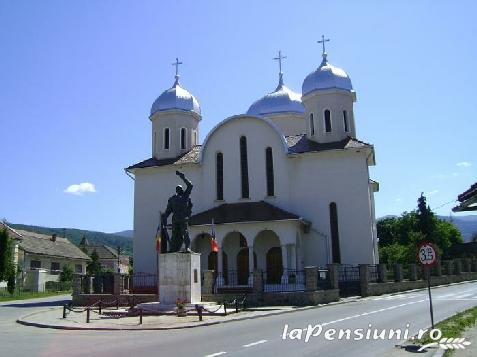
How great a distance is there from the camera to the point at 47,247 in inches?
2317

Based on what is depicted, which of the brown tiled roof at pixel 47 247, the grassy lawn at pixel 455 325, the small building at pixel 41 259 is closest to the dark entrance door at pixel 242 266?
the grassy lawn at pixel 455 325

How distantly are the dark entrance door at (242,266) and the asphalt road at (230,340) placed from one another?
1350 centimetres

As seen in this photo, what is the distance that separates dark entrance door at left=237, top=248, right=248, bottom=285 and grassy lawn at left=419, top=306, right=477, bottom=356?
17.7 meters

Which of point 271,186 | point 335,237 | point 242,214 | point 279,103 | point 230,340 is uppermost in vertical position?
point 279,103

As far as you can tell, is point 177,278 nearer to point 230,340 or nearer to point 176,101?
point 230,340

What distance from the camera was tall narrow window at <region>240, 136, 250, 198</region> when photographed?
32.6 metres

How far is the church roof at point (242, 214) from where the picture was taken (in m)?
29.1

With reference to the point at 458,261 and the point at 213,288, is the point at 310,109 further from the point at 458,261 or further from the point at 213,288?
the point at 458,261

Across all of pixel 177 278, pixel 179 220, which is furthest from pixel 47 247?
pixel 177 278

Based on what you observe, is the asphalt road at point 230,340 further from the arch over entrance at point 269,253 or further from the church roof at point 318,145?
the church roof at point 318,145

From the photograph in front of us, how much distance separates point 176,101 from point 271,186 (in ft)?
34.8

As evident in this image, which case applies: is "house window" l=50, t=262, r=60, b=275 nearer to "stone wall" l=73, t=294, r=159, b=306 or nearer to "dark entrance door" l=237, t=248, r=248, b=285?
"dark entrance door" l=237, t=248, r=248, b=285

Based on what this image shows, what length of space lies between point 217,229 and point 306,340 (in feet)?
61.3

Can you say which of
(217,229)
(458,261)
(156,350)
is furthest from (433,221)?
(156,350)
